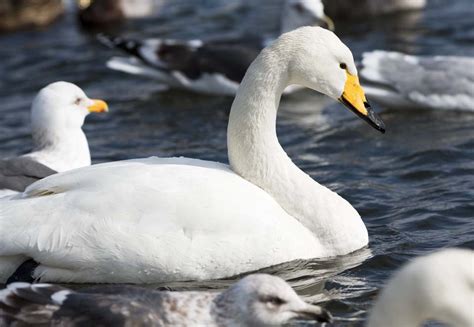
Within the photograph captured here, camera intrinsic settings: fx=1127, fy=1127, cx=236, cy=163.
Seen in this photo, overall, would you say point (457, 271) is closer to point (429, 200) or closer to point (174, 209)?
point (174, 209)

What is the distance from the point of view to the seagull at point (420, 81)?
1064 centimetres

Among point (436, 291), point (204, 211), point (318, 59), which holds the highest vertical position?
point (318, 59)

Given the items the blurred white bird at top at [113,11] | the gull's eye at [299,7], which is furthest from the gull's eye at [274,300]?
the blurred white bird at top at [113,11]

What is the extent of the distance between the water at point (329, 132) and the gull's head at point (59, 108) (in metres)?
0.96

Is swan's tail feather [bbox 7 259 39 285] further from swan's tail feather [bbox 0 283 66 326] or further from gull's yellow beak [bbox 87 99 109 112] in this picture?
gull's yellow beak [bbox 87 99 109 112]

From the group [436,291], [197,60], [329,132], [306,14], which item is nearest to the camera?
[436,291]

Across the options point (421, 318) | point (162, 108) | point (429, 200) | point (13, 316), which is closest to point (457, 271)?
point (421, 318)

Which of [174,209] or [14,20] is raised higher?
[174,209]

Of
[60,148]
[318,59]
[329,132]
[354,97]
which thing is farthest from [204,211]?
[329,132]

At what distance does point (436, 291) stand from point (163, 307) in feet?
4.62

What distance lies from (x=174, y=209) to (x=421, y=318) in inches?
86.7

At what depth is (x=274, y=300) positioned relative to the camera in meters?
5.10

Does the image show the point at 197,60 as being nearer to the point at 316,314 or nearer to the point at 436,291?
the point at 316,314

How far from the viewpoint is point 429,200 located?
27.2ft
